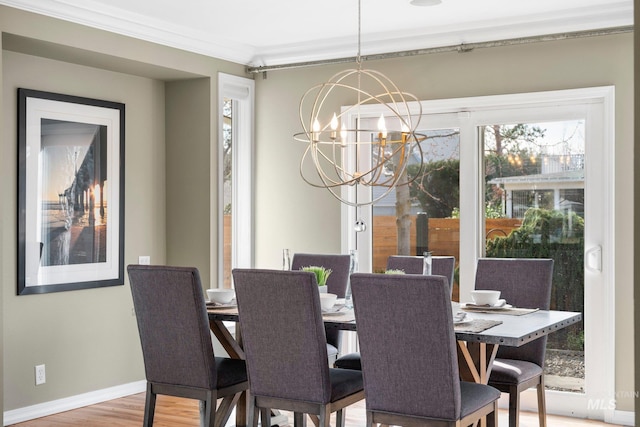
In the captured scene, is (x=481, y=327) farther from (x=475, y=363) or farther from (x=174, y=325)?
(x=174, y=325)

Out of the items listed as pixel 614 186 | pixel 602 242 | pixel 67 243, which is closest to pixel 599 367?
pixel 602 242

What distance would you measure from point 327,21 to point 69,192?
6.40ft

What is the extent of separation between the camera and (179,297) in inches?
142

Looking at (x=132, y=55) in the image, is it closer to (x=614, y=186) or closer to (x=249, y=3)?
(x=249, y=3)

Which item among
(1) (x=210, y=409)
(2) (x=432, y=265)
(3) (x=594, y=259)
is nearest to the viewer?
(1) (x=210, y=409)

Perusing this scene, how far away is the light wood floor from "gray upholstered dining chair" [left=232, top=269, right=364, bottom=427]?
4.45 ft

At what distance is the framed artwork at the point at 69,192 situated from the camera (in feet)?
15.7

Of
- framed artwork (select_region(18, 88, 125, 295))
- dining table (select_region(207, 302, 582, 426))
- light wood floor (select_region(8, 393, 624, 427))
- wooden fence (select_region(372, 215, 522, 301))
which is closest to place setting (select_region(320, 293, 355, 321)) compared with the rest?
dining table (select_region(207, 302, 582, 426))

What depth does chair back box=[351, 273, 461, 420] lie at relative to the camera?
2.98 meters

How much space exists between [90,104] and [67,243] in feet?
3.01

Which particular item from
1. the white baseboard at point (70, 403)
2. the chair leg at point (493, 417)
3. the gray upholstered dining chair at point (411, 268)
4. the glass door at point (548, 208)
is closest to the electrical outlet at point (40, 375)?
the white baseboard at point (70, 403)

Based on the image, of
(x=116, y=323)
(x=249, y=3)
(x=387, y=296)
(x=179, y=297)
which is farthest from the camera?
(x=116, y=323)

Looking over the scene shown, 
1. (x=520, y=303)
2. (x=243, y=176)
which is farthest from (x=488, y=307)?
(x=243, y=176)

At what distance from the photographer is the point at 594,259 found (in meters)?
4.75
